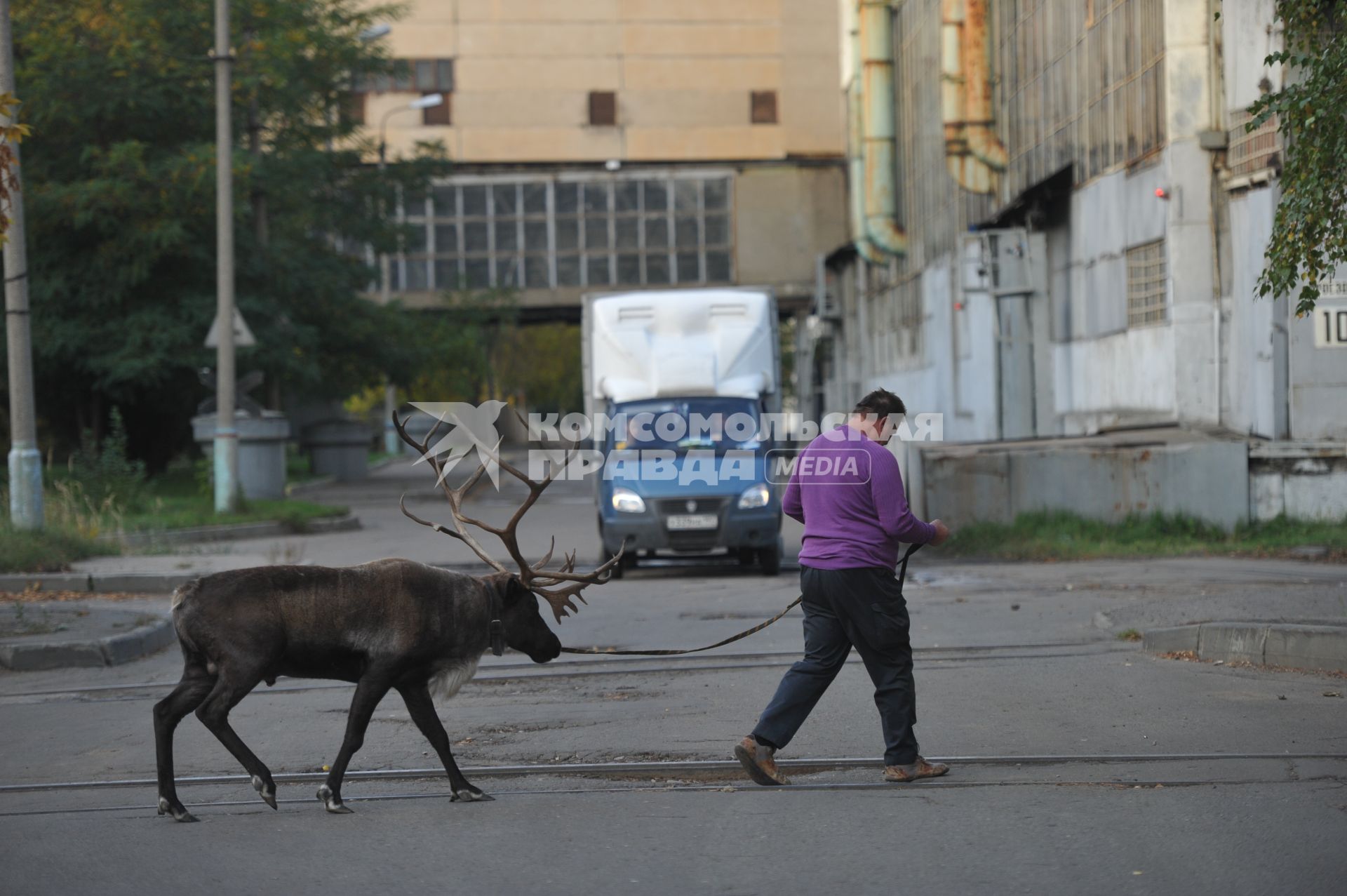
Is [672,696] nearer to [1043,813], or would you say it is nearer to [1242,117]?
[1043,813]

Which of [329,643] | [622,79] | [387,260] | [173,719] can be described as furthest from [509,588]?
[622,79]

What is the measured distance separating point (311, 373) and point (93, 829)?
92.0 feet

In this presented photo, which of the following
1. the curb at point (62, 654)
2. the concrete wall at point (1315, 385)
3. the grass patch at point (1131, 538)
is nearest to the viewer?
the curb at point (62, 654)

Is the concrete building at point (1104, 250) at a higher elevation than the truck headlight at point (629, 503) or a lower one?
higher

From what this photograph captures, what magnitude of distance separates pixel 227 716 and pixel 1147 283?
60.0ft

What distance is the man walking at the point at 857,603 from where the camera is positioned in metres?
6.84

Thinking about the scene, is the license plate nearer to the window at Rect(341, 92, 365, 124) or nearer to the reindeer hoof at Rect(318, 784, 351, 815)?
the reindeer hoof at Rect(318, 784, 351, 815)

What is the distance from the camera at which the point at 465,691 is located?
386 inches

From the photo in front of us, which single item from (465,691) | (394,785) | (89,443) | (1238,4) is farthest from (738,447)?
(89,443)

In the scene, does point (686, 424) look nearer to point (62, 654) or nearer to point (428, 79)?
point (62, 654)

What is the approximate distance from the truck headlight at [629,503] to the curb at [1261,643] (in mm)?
6813

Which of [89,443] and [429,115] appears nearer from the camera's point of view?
[89,443]

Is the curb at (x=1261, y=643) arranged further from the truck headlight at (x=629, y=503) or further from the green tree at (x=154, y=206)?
the green tree at (x=154, y=206)

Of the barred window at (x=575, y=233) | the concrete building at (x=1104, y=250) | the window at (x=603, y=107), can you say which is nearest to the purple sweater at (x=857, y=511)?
the concrete building at (x=1104, y=250)
